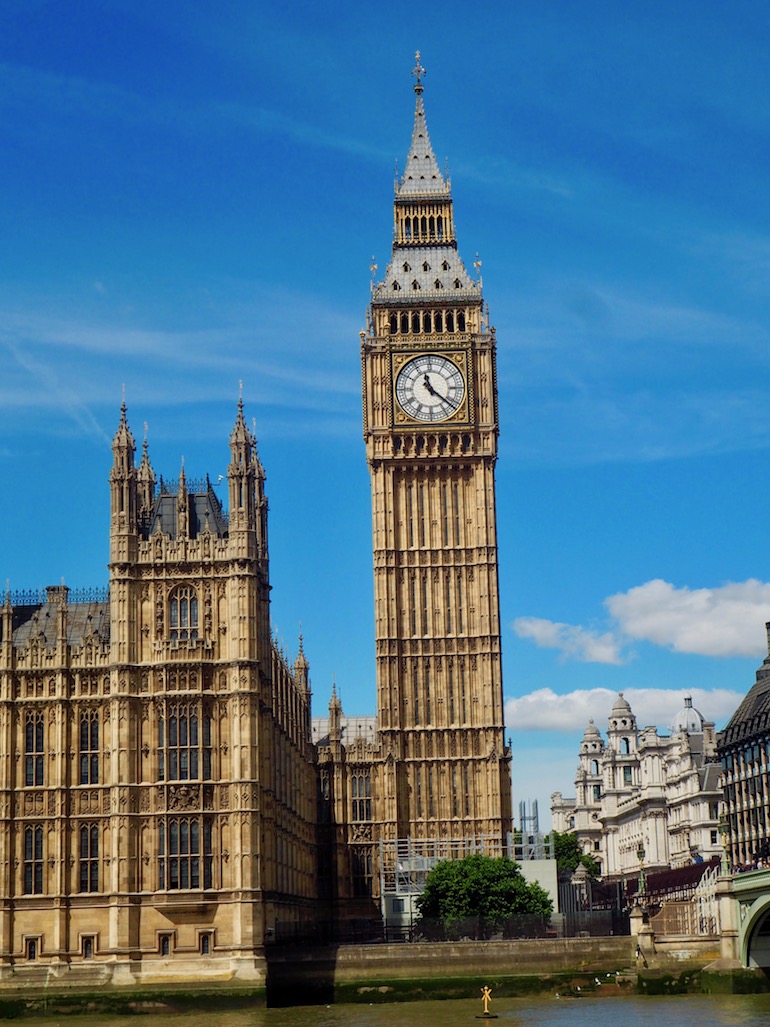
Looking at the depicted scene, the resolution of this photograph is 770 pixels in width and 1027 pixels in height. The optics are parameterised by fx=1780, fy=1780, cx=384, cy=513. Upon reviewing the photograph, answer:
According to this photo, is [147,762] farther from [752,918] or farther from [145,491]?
[752,918]

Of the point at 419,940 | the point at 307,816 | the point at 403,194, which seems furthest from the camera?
the point at 403,194

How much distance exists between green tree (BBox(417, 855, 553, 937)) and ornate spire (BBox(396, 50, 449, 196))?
52.6m

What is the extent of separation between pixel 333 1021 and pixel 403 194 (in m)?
72.9

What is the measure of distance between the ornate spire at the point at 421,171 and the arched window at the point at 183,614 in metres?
57.0

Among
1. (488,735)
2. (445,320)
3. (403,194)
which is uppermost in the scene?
(403,194)

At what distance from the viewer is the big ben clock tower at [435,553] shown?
11575cm

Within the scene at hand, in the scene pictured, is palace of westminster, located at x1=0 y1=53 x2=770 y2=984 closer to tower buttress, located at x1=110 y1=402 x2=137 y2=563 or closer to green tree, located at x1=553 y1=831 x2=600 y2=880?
tower buttress, located at x1=110 y1=402 x2=137 y2=563

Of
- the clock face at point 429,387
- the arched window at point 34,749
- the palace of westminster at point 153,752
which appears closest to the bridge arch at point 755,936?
the palace of westminster at point 153,752

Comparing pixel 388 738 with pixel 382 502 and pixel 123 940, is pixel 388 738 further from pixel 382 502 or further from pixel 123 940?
pixel 123 940

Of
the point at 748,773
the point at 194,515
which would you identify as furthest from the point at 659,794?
the point at 194,515

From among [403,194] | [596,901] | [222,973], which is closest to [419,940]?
[222,973]

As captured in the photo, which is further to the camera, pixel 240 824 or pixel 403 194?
pixel 403 194

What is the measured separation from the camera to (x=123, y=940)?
76.6 meters

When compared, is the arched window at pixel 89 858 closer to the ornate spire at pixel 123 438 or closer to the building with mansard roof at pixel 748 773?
the ornate spire at pixel 123 438
